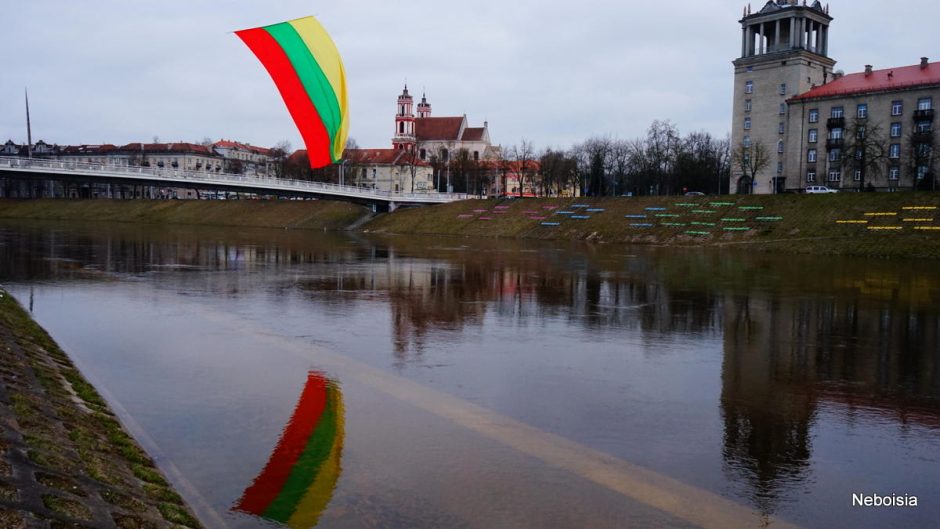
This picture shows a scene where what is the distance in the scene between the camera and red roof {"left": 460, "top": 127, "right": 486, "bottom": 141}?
173m

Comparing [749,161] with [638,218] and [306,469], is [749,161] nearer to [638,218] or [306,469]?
[638,218]

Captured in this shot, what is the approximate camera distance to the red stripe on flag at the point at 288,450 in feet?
28.2

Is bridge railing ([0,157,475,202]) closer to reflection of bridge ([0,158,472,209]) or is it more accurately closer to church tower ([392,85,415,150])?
reflection of bridge ([0,158,472,209])

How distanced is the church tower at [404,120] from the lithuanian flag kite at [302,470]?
166657 millimetres

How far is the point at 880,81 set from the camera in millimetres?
83812

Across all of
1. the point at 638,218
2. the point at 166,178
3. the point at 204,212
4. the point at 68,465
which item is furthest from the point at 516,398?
the point at 204,212

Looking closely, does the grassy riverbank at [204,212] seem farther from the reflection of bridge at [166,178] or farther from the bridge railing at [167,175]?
the bridge railing at [167,175]

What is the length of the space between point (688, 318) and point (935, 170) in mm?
68148

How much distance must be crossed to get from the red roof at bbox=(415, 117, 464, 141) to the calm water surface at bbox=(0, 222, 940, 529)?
147953 millimetres

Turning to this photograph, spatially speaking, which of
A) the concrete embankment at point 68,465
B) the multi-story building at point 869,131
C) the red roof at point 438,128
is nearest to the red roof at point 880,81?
the multi-story building at point 869,131

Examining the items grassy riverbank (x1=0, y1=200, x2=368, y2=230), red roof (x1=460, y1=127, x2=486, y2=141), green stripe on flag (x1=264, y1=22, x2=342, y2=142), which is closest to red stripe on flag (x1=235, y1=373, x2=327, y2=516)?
green stripe on flag (x1=264, y1=22, x2=342, y2=142)

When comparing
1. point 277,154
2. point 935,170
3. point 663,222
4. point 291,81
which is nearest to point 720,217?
point 663,222

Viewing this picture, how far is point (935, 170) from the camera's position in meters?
76.4

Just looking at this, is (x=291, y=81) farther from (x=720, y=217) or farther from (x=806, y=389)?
(x=720, y=217)
